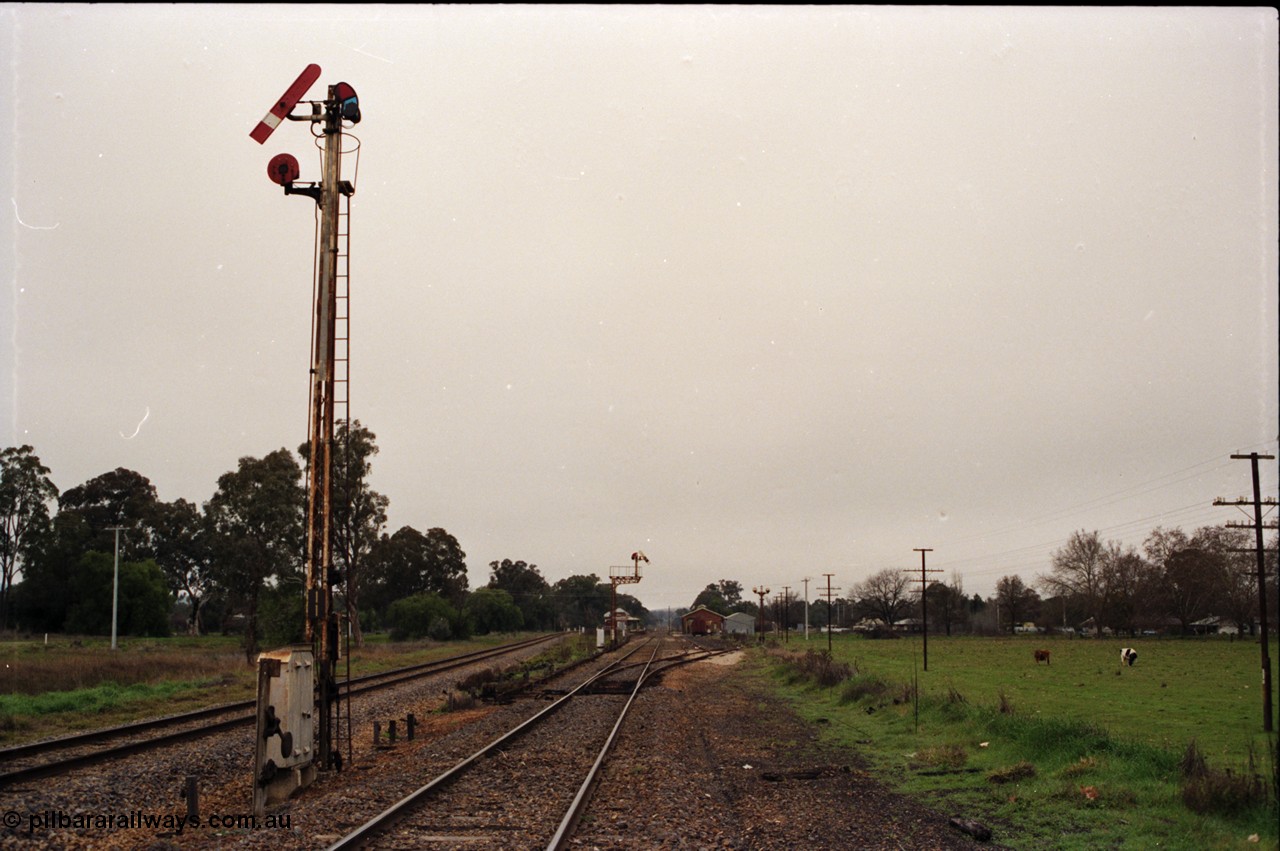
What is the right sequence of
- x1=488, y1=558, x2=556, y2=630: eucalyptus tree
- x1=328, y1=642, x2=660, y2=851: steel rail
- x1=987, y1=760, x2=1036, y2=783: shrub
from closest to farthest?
x1=328, y1=642, x2=660, y2=851: steel rail
x1=987, y1=760, x2=1036, y2=783: shrub
x1=488, y1=558, x2=556, y2=630: eucalyptus tree

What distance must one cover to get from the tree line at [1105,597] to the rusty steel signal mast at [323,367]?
10762 mm

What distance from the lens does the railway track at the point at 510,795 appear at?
8.51 metres

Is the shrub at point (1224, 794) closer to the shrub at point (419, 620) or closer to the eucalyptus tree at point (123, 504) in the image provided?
the shrub at point (419, 620)

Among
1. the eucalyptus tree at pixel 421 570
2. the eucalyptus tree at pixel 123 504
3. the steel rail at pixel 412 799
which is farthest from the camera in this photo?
the eucalyptus tree at pixel 421 570

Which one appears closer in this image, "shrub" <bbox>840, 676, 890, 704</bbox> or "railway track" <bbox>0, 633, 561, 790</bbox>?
"railway track" <bbox>0, 633, 561, 790</bbox>

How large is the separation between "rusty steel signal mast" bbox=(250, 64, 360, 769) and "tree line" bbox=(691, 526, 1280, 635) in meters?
10.8

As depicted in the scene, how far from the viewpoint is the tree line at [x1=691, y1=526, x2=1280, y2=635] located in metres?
21.5

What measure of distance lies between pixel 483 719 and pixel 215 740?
523cm

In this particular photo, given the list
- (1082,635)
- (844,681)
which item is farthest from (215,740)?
(1082,635)

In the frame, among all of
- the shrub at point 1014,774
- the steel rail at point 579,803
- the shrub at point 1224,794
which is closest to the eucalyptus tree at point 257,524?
the steel rail at point 579,803

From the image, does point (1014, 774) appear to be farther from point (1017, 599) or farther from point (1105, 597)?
point (1017, 599)

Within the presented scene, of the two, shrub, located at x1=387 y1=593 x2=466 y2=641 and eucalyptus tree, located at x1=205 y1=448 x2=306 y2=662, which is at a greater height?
eucalyptus tree, located at x1=205 y1=448 x2=306 y2=662

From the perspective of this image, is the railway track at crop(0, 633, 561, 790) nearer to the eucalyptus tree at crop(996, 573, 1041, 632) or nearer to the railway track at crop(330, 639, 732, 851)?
the railway track at crop(330, 639, 732, 851)

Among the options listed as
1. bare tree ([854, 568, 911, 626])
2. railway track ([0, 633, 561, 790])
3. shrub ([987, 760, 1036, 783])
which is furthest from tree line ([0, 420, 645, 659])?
bare tree ([854, 568, 911, 626])
